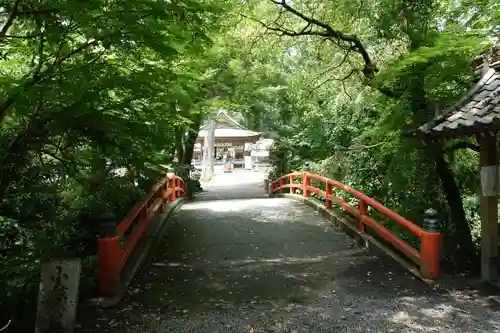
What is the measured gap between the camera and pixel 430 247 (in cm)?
628

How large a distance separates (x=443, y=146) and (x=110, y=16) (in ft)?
19.7

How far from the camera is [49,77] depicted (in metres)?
4.20

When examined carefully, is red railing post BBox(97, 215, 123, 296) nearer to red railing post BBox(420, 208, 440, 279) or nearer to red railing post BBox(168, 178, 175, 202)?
red railing post BBox(420, 208, 440, 279)

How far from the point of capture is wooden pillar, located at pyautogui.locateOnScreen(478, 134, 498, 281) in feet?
20.4

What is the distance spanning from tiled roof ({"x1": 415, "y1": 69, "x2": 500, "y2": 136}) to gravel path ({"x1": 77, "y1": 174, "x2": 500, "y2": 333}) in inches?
83.1

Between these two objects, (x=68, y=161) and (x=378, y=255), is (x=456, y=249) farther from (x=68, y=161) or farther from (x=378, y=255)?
(x=68, y=161)

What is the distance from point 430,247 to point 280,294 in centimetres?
224

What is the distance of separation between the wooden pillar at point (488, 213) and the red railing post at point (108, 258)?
502cm

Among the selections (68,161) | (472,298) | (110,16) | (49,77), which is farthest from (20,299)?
(472,298)

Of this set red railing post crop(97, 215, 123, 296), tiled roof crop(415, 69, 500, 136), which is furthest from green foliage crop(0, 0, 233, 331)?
tiled roof crop(415, 69, 500, 136)

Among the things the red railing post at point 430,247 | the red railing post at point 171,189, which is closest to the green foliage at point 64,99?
the red railing post at point 430,247

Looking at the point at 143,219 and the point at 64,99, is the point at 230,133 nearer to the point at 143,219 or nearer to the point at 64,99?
the point at 143,219

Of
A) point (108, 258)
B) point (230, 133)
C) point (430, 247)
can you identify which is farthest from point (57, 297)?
point (230, 133)

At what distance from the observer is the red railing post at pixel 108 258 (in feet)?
18.2
